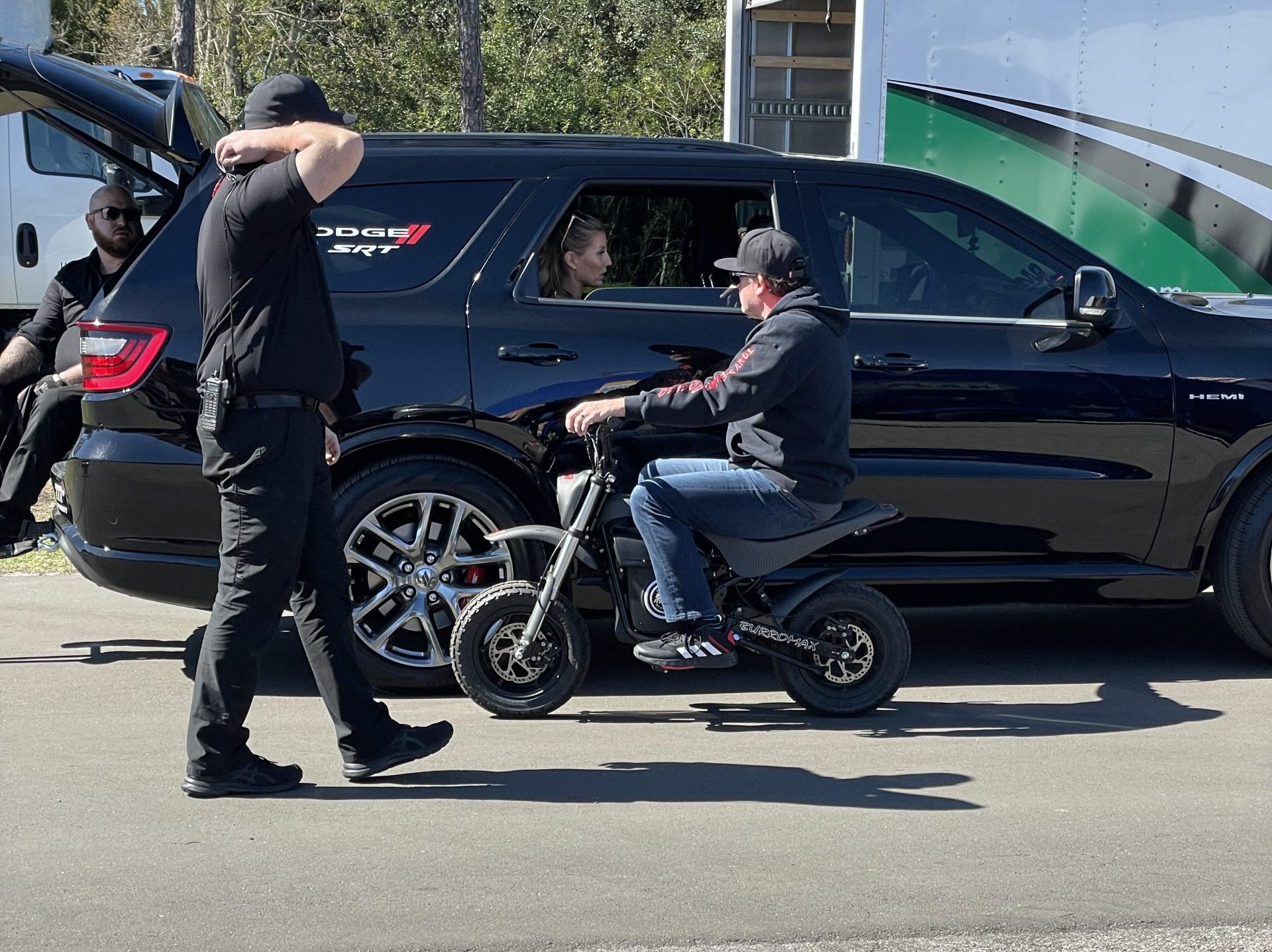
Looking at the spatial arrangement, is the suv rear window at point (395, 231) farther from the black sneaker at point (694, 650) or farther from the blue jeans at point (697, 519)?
the black sneaker at point (694, 650)

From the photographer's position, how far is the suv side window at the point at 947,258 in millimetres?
5750

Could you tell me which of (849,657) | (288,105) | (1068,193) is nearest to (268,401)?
(288,105)

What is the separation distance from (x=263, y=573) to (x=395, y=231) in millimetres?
1637

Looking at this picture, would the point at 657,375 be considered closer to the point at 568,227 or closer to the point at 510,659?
the point at 568,227

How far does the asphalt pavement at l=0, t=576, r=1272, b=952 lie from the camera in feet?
12.0

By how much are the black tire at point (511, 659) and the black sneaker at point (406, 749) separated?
0.52 meters

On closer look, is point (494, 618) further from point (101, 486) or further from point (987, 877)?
point (987, 877)

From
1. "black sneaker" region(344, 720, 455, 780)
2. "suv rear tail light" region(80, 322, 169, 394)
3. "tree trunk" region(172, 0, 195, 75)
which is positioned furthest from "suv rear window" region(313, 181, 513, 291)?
"tree trunk" region(172, 0, 195, 75)

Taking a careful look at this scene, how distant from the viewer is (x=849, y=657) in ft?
17.2

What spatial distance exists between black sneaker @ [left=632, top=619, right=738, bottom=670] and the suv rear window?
1496mm

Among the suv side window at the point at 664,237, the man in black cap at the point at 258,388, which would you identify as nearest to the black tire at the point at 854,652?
the suv side window at the point at 664,237

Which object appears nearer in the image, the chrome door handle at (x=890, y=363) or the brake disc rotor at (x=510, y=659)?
the brake disc rotor at (x=510, y=659)

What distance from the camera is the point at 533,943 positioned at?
3543 millimetres

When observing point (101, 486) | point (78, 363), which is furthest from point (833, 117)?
point (101, 486)
